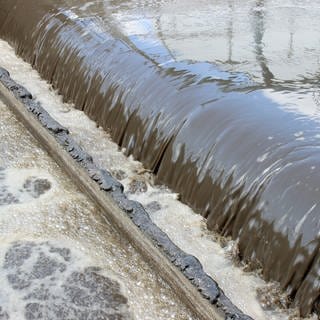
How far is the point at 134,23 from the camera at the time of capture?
20.4 ft

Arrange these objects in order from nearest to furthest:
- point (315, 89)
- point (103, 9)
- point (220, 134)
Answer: point (220, 134)
point (315, 89)
point (103, 9)

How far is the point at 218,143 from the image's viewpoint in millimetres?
3934

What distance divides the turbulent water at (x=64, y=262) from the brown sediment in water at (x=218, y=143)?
2.11 ft

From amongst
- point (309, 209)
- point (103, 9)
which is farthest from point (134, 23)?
point (309, 209)

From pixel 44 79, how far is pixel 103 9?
3.82 ft

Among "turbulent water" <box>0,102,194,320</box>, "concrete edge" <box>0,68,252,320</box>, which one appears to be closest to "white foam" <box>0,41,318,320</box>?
"turbulent water" <box>0,102,194,320</box>

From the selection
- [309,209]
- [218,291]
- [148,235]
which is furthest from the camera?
[148,235]

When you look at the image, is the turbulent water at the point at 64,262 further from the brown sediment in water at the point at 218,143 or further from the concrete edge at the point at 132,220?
the brown sediment in water at the point at 218,143

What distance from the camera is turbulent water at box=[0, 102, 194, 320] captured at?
316 centimetres

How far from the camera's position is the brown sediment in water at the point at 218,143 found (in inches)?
126

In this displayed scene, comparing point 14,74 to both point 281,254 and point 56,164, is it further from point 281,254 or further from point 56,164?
point 281,254

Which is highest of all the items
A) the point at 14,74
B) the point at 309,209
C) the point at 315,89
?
the point at 315,89

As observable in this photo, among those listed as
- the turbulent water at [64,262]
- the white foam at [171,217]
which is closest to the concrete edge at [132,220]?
the turbulent water at [64,262]

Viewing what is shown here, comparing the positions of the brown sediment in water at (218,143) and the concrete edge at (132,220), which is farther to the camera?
the brown sediment in water at (218,143)
